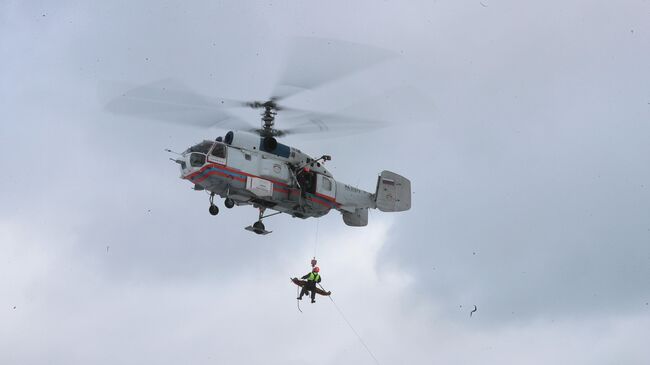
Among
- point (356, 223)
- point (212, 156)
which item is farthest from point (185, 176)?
point (356, 223)

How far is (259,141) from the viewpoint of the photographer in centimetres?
4600

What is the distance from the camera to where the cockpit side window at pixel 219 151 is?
44062 millimetres

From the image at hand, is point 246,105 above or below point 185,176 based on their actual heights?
above

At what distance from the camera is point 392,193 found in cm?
5112

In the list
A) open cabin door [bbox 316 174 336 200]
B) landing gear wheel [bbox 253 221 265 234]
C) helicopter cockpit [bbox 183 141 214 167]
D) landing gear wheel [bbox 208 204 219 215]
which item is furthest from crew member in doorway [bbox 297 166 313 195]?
helicopter cockpit [bbox 183 141 214 167]

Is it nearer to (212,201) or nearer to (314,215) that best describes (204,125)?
(212,201)

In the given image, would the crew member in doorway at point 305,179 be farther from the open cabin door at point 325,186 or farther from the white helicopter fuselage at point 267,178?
the open cabin door at point 325,186

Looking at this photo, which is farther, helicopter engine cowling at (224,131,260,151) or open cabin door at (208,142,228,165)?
helicopter engine cowling at (224,131,260,151)

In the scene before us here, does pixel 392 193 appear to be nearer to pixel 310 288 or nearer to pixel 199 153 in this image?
pixel 310 288

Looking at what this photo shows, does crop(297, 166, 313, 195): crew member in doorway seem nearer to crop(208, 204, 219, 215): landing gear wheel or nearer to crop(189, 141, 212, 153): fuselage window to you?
crop(208, 204, 219, 215): landing gear wheel

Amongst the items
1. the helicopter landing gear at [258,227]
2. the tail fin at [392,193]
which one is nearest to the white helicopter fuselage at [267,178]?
the tail fin at [392,193]

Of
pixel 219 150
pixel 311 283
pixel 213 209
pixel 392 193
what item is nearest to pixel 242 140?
pixel 219 150

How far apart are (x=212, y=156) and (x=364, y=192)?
933 cm

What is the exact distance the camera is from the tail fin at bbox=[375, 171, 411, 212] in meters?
50.8
